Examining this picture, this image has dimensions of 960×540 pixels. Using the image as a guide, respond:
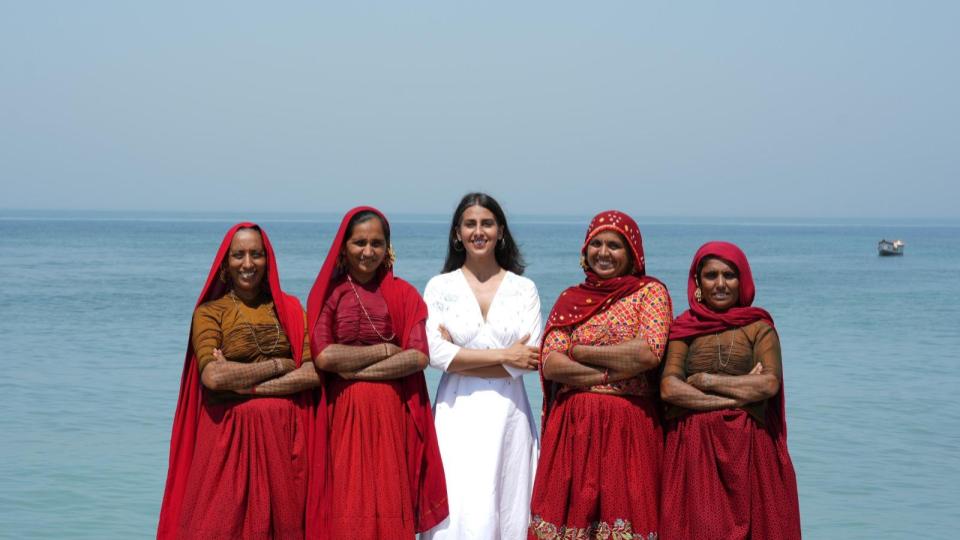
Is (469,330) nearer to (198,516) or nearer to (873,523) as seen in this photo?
(198,516)

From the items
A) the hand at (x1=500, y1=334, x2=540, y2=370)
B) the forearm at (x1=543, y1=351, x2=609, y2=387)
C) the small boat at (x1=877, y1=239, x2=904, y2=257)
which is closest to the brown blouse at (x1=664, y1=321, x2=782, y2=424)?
the forearm at (x1=543, y1=351, x2=609, y2=387)

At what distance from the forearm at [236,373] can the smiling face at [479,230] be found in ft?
3.00

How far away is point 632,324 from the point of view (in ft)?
13.4

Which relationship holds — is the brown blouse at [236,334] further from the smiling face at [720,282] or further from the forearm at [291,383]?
the smiling face at [720,282]

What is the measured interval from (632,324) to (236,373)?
1462mm

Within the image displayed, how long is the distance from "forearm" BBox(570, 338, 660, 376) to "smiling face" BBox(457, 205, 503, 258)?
633 mm

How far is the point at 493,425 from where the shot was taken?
4.34 m

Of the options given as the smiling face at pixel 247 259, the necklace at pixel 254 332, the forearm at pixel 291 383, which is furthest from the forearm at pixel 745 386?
the smiling face at pixel 247 259

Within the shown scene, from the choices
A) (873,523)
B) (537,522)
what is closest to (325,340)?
(537,522)

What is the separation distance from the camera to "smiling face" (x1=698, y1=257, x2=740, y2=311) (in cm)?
401

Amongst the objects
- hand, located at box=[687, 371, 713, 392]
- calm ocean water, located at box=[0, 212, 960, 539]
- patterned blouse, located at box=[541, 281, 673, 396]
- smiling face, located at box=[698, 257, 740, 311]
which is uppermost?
smiling face, located at box=[698, 257, 740, 311]

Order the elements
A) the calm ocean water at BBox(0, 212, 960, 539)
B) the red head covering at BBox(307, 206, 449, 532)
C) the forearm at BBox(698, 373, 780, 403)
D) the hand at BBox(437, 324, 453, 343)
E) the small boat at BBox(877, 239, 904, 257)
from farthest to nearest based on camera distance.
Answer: the small boat at BBox(877, 239, 904, 257), the calm ocean water at BBox(0, 212, 960, 539), the hand at BBox(437, 324, 453, 343), the red head covering at BBox(307, 206, 449, 532), the forearm at BBox(698, 373, 780, 403)

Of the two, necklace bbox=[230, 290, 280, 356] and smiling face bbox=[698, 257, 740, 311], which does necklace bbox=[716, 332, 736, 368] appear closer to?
smiling face bbox=[698, 257, 740, 311]

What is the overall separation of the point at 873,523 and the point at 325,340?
15.8 ft
